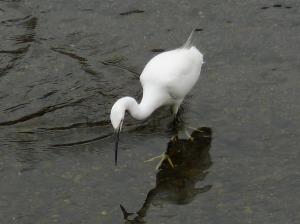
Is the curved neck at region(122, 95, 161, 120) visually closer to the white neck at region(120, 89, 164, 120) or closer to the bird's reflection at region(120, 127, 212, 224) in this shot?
the white neck at region(120, 89, 164, 120)

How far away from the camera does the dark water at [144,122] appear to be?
5828 mm

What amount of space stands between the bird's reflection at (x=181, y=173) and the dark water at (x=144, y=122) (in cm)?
1

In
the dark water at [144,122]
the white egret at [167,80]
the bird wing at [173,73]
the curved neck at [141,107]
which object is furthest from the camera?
the bird wing at [173,73]

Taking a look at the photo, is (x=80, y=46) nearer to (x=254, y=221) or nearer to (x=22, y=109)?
(x=22, y=109)

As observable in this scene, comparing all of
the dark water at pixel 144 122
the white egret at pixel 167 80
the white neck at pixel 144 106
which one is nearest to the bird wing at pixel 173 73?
the white egret at pixel 167 80

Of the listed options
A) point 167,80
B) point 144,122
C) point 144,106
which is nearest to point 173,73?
point 167,80

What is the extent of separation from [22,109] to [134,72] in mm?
1411

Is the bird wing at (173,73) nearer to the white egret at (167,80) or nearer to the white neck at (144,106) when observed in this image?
the white egret at (167,80)

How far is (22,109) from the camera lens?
23.1 feet

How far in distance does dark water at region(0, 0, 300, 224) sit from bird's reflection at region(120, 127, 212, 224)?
14 millimetres

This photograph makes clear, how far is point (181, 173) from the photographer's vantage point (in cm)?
625

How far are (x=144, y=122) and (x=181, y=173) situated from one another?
2.99 feet

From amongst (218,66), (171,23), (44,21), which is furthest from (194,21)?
(44,21)

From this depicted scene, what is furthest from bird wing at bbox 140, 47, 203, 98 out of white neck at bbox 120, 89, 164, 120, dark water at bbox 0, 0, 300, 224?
dark water at bbox 0, 0, 300, 224
